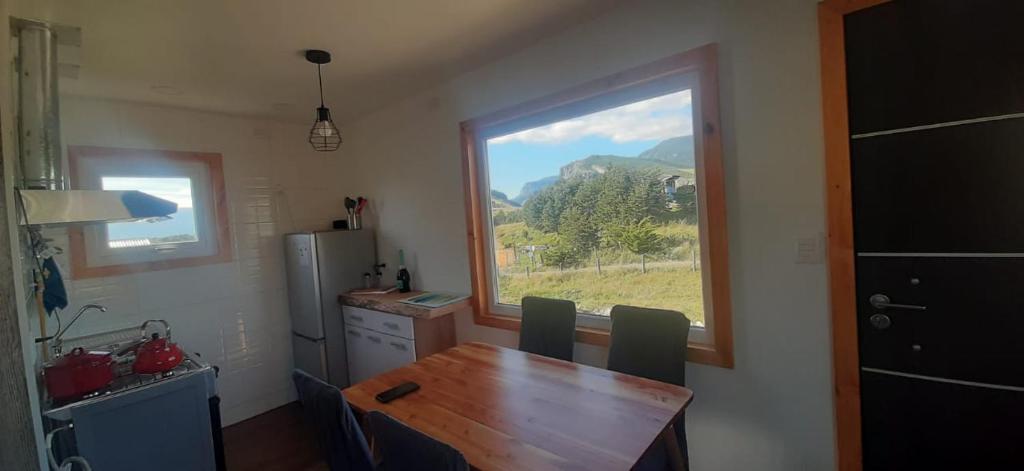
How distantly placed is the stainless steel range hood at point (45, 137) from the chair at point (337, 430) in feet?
3.72

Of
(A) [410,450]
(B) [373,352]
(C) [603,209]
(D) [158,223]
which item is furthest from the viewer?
(B) [373,352]

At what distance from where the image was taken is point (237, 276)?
10.5ft

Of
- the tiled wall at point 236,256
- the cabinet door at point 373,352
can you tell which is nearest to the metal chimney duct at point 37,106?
the tiled wall at point 236,256

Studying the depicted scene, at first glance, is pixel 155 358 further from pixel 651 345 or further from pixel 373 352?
pixel 651 345

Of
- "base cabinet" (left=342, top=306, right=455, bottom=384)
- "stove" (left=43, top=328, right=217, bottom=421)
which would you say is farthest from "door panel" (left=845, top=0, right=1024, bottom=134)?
"stove" (left=43, top=328, right=217, bottom=421)

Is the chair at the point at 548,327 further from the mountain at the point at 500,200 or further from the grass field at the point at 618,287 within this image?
the mountain at the point at 500,200

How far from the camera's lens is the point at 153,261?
2818 mm

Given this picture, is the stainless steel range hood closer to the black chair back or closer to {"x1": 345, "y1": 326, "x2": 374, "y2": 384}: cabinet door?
{"x1": 345, "y1": 326, "x2": 374, "y2": 384}: cabinet door

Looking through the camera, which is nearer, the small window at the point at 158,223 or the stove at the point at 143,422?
the stove at the point at 143,422

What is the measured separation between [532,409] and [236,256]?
2919mm

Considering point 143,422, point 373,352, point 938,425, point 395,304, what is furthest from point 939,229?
point 143,422

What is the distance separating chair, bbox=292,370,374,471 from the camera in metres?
1.24

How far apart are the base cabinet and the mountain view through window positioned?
53cm

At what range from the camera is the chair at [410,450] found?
93cm
